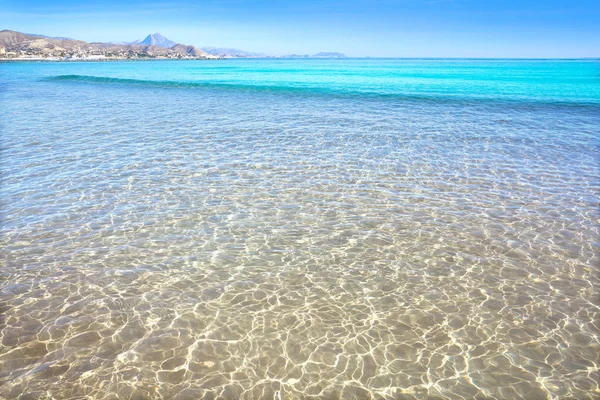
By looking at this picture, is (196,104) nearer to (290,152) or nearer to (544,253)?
(290,152)

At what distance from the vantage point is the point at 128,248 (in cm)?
920

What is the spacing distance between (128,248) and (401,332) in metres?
6.49

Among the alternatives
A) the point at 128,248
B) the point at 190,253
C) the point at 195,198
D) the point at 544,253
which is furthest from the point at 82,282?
the point at 544,253

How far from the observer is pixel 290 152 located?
17.5m

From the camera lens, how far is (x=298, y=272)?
8.38 m

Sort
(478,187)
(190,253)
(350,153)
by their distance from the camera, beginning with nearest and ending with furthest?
(190,253)
(478,187)
(350,153)

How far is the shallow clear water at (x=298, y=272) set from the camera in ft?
19.2

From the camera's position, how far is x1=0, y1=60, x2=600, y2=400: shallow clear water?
5.84 metres

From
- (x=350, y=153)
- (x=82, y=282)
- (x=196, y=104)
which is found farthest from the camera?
(x=196, y=104)

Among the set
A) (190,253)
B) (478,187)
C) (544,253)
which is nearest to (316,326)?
(190,253)

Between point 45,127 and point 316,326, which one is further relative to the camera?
point 45,127

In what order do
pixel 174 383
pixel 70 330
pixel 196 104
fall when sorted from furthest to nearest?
pixel 196 104 → pixel 70 330 → pixel 174 383

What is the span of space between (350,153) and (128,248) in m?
10.9

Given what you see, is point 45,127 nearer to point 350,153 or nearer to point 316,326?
point 350,153
